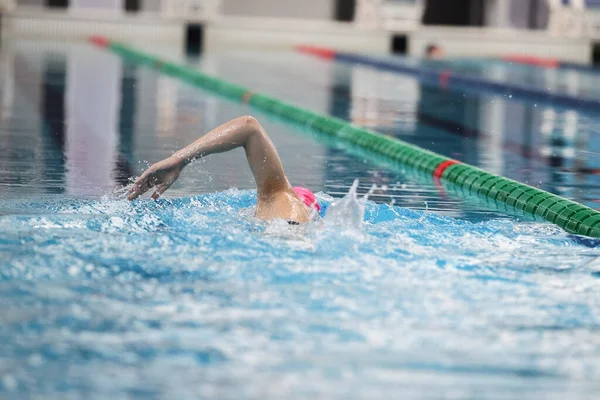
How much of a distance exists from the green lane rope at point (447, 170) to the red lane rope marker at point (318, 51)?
312 inches

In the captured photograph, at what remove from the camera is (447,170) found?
20.5 ft

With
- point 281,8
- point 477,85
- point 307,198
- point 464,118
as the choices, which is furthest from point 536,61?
point 307,198

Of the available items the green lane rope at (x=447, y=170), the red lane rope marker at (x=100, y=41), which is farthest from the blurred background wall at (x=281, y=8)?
the green lane rope at (x=447, y=170)

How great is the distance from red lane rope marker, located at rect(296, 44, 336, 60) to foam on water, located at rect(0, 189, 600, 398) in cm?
1487

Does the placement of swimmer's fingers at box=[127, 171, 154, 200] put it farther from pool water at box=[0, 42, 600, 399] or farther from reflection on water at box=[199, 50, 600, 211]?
reflection on water at box=[199, 50, 600, 211]

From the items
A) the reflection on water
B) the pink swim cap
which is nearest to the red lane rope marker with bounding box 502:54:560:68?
the reflection on water

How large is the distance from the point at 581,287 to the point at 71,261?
1.61m

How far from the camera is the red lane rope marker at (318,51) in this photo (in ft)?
62.9

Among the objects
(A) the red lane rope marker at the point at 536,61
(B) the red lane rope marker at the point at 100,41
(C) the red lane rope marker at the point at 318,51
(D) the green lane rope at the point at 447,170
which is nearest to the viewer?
(D) the green lane rope at the point at 447,170

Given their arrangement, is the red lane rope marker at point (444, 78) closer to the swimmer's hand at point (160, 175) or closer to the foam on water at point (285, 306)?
the foam on water at point (285, 306)

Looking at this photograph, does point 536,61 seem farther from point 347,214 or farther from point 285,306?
point 285,306

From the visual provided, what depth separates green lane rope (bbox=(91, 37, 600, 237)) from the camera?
16.0 ft

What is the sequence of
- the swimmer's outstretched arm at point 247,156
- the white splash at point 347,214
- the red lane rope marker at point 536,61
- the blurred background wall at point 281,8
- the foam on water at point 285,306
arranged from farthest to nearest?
the blurred background wall at point 281,8, the red lane rope marker at point 536,61, the swimmer's outstretched arm at point 247,156, the white splash at point 347,214, the foam on water at point 285,306

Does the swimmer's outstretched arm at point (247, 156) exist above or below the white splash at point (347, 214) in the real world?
above
